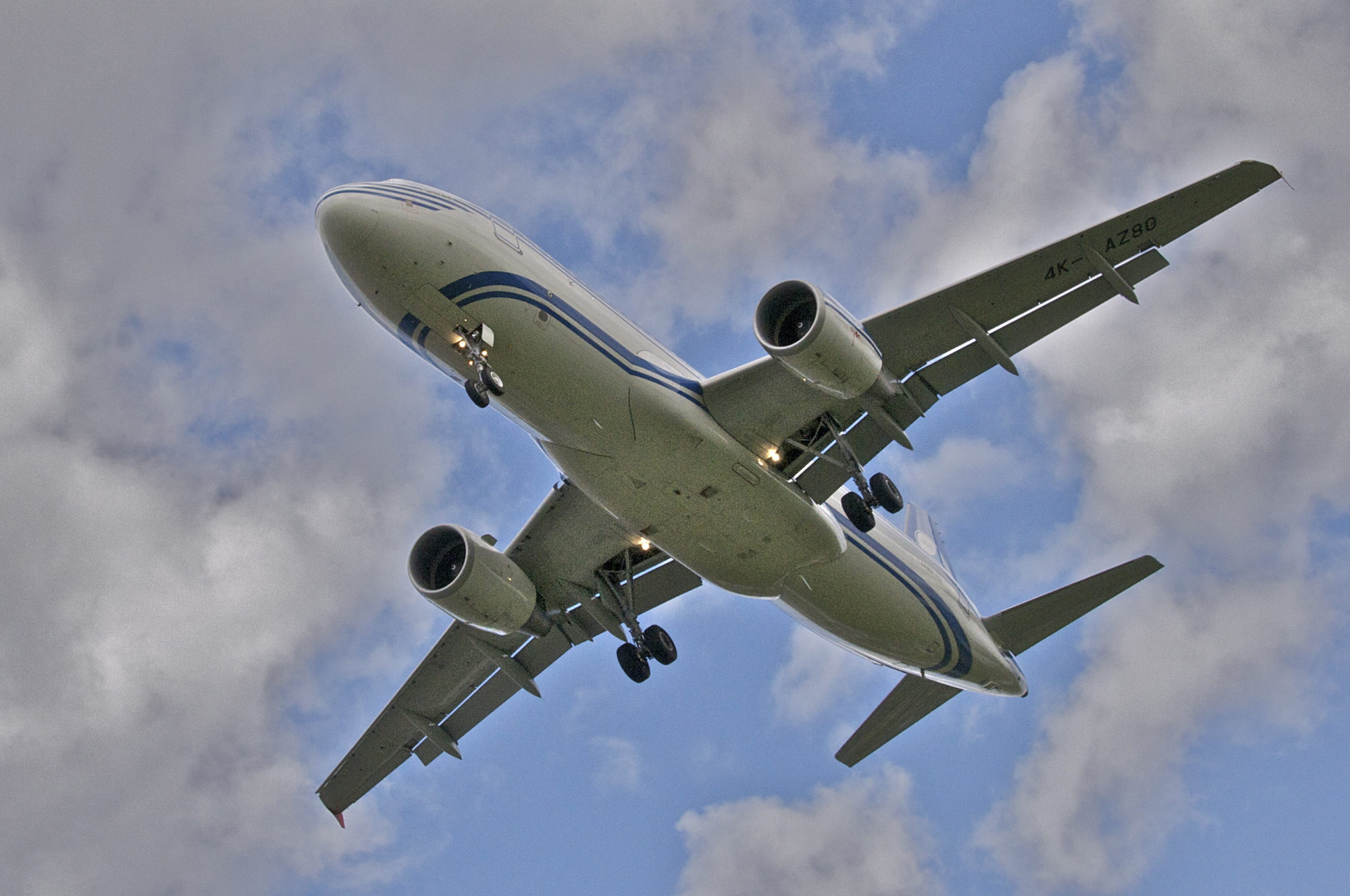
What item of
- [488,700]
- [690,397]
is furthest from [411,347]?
[488,700]

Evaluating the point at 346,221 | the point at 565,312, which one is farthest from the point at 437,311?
the point at 565,312

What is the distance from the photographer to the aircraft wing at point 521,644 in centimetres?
2466

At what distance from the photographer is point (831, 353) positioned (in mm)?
19188

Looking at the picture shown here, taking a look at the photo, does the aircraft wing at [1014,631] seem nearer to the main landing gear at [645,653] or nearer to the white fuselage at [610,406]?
the white fuselage at [610,406]

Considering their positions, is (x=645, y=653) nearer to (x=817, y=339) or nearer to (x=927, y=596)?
(x=927, y=596)

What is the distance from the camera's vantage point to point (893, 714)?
28.5m

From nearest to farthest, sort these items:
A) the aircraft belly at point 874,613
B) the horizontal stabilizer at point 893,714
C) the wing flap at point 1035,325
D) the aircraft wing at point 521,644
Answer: the wing flap at point 1035,325, the aircraft belly at point 874,613, the aircraft wing at point 521,644, the horizontal stabilizer at point 893,714

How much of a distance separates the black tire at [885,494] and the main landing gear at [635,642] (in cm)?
563


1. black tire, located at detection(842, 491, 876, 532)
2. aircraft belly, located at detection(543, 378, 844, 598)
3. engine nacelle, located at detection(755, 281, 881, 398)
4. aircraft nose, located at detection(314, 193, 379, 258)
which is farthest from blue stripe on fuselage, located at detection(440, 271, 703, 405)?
black tire, located at detection(842, 491, 876, 532)

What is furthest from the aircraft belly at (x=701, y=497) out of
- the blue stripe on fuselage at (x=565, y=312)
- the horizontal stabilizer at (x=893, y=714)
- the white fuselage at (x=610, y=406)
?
the horizontal stabilizer at (x=893, y=714)

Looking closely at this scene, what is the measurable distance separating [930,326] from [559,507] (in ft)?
27.2

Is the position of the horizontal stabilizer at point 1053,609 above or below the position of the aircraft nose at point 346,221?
below

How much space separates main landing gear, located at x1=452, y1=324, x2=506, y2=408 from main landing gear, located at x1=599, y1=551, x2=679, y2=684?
6.72 m

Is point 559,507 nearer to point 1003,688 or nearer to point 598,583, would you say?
point 598,583
